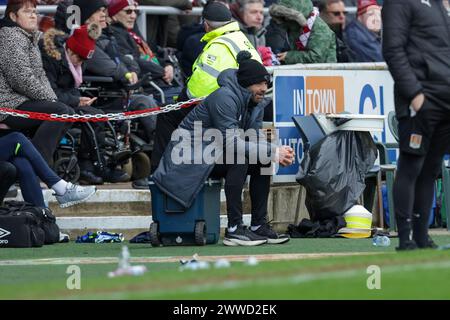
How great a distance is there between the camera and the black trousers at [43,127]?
1403 centimetres

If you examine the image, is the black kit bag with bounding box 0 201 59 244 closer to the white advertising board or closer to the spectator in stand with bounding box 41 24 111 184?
the spectator in stand with bounding box 41 24 111 184

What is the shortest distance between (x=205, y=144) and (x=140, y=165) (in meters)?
3.16

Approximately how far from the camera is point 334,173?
14414 millimetres

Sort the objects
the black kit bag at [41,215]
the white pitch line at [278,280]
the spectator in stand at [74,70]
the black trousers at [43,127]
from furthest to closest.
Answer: the spectator in stand at [74,70] < the black trousers at [43,127] < the black kit bag at [41,215] < the white pitch line at [278,280]

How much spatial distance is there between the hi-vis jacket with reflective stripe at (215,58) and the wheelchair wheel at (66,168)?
5.52 ft

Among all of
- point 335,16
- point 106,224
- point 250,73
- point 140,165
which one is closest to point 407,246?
point 250,73

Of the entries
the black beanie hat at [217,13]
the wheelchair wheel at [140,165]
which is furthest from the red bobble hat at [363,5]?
the black beanie hat at [217,13]

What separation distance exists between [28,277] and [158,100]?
6.69 meters

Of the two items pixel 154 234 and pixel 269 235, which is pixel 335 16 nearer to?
pixel 269 235

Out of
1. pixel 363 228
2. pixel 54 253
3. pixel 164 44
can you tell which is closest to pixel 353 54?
pixel 164 44

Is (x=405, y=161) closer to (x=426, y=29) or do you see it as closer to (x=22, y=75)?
(x=426, y=29)

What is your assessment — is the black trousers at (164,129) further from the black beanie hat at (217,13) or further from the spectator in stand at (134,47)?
the spectator in stand at (134,47)

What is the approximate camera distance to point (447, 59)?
34.3 ft

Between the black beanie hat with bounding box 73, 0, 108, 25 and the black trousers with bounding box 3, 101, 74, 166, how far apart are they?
1.54 metres
